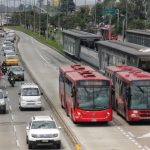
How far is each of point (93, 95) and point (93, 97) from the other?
0.39 feet

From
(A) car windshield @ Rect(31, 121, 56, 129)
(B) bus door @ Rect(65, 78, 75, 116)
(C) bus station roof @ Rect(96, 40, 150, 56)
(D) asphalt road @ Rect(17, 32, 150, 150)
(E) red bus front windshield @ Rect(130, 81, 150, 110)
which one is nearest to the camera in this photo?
(A) car windshield @ Rect(31, 121, 56, 129)

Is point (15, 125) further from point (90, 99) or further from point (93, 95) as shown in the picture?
point (93, 95)

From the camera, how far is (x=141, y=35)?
7294 cm

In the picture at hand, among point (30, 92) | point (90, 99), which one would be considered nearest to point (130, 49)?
point (30, 92)

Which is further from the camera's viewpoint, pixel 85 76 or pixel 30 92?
pixel 30 92

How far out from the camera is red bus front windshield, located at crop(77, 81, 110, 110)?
116 ft

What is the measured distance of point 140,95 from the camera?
35.8 metres

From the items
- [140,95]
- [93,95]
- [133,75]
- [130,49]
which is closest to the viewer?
[93,95]

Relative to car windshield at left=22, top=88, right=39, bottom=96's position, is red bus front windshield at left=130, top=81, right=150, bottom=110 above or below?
above

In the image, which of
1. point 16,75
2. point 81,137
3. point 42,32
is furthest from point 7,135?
point 42,32

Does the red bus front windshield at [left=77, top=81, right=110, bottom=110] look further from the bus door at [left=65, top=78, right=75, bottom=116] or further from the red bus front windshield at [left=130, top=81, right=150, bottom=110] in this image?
the red bus front windshield at [left=130, top=81, right=150, bottom=110]

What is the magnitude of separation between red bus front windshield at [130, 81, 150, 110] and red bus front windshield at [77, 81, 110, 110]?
1282 mm

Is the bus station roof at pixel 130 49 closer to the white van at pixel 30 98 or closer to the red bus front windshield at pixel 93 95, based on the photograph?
the white van at pixel 30 98

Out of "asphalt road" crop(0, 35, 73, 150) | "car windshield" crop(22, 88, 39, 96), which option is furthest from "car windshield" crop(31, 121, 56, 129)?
"car windshield" crop(22, 88, 39, 96)
